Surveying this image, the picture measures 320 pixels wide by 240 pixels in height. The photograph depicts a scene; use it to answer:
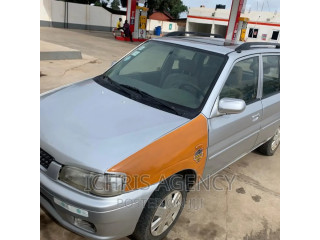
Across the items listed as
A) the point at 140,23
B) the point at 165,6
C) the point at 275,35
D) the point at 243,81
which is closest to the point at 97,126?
the point at 243,81

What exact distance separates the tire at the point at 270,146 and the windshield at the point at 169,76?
2128 millimetres

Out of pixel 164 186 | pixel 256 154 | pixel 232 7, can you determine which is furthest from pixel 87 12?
pixel 164 186

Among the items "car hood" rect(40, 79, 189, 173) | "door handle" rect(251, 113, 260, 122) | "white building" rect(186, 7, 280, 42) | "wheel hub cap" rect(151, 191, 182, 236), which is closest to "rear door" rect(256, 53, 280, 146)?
"door handle" rect(251, 113, 260, 122)

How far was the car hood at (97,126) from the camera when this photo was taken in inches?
78.5

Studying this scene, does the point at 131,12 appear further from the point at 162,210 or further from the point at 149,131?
the point at 162,210


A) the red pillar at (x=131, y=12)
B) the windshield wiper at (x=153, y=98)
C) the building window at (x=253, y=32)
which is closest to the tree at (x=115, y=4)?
the building window at (x=253, y=32)

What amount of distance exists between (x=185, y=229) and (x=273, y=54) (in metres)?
2.65

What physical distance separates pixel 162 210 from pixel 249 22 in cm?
3789

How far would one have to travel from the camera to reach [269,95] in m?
3.60

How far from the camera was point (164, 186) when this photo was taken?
227 cm

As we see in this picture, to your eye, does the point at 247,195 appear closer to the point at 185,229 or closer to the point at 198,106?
the point at 185,229

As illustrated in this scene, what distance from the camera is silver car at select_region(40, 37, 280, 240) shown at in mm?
1971

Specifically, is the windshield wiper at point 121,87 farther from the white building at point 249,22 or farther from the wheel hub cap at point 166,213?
the white building at point 249,22

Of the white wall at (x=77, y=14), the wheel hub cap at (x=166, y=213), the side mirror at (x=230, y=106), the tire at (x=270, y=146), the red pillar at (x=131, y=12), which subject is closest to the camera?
the wheel hub cap at (x=166, y=213)
